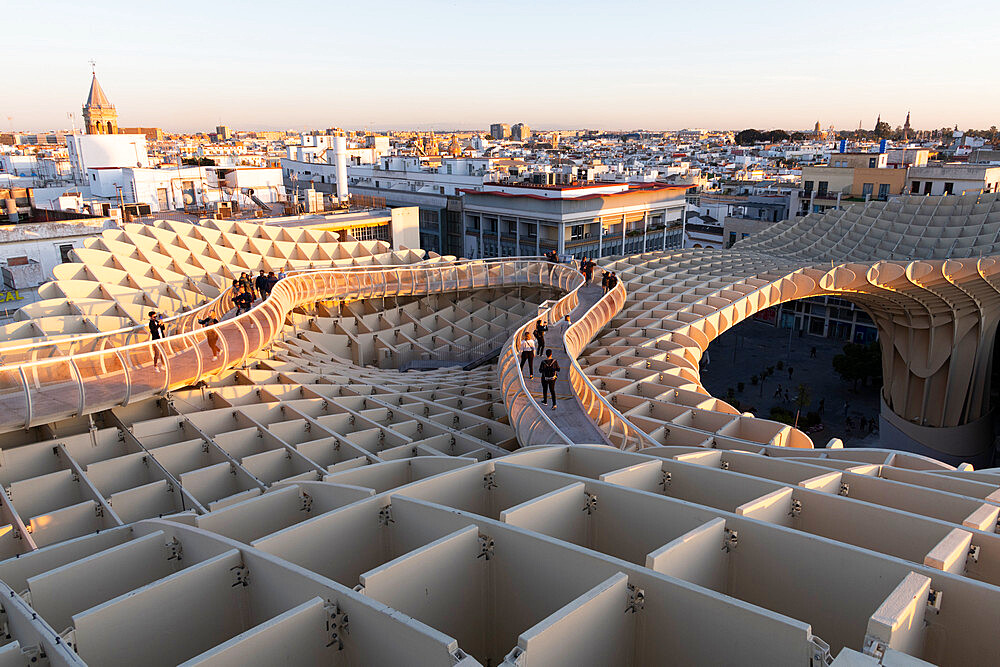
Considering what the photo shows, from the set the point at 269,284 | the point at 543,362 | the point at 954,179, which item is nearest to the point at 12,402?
the point at 543,362

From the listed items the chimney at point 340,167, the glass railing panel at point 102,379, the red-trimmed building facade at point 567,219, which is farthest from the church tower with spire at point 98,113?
the glass railing panel at point 102,379

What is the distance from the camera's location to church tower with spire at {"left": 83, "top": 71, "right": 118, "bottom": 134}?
78.8 metres

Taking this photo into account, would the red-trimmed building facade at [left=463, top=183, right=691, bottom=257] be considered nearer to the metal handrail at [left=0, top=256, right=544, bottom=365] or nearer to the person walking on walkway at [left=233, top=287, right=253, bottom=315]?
the metal handrail at [left=0, top=256, right=544, bottom=365]

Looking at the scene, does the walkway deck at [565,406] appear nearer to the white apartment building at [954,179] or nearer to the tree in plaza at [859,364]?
the tree in plaza at [859,364]

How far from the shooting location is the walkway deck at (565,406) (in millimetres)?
16016

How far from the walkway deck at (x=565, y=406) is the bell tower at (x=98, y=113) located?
79427 mm

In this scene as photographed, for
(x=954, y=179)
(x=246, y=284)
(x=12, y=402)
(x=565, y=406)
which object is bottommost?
(x=565, y=406)

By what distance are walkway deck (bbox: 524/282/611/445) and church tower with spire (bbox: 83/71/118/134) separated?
79.4 metres

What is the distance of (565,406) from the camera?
58.3 feet

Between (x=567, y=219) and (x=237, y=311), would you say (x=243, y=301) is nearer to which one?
(x=237, y=311)

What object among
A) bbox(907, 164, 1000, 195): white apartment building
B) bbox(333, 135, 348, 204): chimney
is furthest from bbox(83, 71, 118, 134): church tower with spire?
bbox(907, 164, 1000, 195): white apartment building

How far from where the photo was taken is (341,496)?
10.7 meters

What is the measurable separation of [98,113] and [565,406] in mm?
86610

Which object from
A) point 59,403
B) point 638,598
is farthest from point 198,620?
point 59,403
